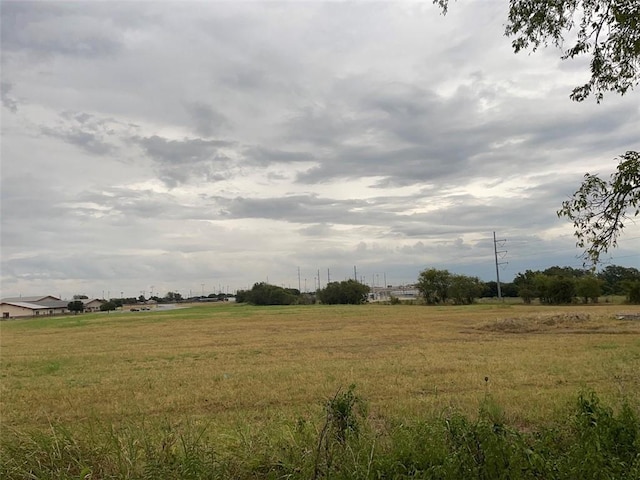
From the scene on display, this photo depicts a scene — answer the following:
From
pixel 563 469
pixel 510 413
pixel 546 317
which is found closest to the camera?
pixel 563 469

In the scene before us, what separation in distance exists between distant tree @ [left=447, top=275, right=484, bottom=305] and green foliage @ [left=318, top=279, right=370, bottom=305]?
26.2 meters

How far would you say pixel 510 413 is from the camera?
9.37 meters

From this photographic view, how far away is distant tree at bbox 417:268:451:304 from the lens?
361 feet

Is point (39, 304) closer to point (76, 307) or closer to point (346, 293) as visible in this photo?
point (76, 307)

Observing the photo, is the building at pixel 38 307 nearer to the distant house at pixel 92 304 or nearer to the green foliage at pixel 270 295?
the distant house at pixel 92 304

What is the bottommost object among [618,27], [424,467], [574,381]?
[574,381]

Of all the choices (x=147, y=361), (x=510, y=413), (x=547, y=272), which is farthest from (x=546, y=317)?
(x=547, y=272)

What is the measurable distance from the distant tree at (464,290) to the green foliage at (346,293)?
86.1 ft

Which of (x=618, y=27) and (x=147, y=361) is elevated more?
(x=618, y=27)

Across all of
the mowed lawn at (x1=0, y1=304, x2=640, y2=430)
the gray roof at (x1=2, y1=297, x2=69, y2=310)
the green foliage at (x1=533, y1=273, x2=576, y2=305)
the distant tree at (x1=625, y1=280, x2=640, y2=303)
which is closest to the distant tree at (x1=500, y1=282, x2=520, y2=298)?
the green foliage at (x1=533, y1=273, x2=576, y2=305)

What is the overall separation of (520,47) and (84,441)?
26.7 ft

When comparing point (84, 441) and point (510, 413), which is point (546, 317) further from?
point (84, 441)

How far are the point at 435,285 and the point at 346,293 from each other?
2478 cm

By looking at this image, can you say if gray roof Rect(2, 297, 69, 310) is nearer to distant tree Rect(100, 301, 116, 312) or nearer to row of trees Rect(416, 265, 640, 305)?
distant tree Rect(100, 301, 116, 312)
